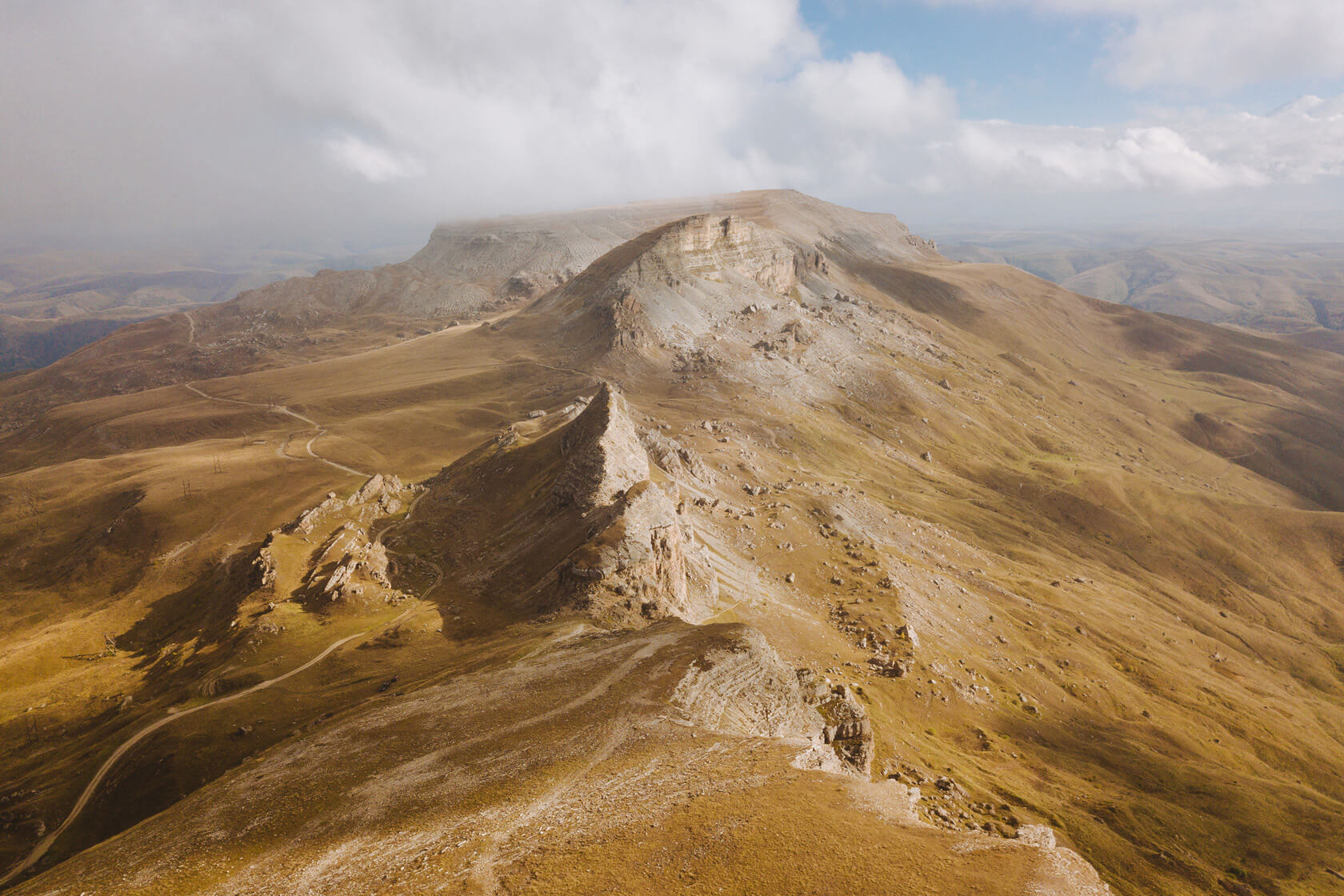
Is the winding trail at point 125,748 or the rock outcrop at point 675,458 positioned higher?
the rock outcrop at point 675,458

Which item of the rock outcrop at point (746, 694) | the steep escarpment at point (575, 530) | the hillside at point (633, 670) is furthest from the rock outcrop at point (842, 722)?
the steep escarpment at point (575, 530)

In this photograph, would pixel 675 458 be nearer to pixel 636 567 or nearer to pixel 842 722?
pixel 636 567

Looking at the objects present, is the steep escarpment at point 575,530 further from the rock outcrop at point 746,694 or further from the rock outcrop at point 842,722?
the rock outcrop at point 842,722

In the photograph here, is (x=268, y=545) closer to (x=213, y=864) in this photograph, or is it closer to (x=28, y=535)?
(x=213, y=864)

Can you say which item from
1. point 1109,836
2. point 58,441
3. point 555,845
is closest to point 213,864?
point 555,845

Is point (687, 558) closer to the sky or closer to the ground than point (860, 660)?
closer to the sky

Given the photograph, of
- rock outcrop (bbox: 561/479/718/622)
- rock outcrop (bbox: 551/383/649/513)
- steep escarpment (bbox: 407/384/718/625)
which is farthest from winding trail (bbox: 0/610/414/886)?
rock outcrop (bbox: 551/383/649/513)
